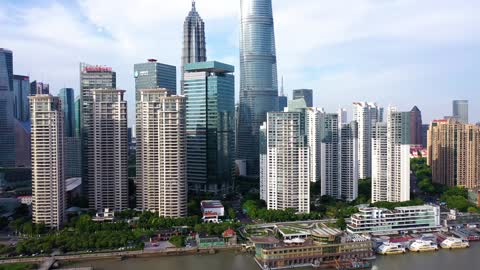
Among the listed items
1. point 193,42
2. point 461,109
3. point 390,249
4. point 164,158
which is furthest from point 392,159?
point 461,109

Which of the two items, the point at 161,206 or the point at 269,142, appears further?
the point at 269,142

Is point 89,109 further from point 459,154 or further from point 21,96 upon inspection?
point 459,154

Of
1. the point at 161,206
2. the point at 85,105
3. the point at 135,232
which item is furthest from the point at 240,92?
the point at 135,232

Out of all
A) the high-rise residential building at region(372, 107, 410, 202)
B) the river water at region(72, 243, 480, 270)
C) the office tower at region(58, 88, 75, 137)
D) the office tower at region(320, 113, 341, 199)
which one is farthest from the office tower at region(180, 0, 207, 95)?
the river water at region(72, 243, 480, 270)

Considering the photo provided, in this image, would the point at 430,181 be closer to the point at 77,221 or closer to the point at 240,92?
the point at 240,92

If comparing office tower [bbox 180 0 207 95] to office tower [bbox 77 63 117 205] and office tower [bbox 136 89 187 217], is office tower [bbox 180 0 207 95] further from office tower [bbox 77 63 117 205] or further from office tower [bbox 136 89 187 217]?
office tower [bbox 136 89 187 217]

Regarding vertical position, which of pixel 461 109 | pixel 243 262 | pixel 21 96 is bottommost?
pixel 243 262
